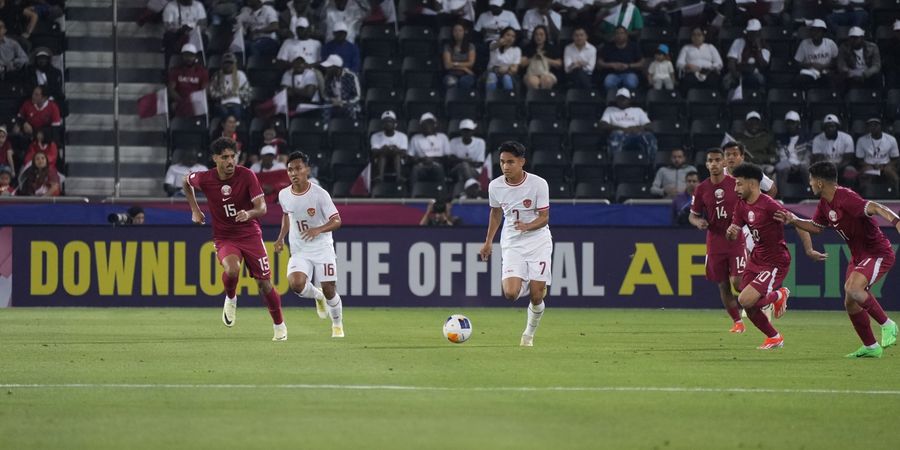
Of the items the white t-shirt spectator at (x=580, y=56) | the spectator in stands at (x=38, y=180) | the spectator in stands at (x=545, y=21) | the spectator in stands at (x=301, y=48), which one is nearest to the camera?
the spectator in stands at (x=38, y=180)

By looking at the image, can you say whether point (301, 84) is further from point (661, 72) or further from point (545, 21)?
point (661, 72)

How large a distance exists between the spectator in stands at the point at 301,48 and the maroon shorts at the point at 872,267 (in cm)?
1515

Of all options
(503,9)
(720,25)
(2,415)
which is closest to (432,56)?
(503,9)

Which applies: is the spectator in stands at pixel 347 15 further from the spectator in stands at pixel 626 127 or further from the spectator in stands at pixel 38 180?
the spectator in stands at pixel 38 180

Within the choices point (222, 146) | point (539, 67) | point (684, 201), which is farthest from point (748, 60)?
point (222, 146)

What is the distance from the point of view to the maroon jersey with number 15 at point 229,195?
15.9 meters

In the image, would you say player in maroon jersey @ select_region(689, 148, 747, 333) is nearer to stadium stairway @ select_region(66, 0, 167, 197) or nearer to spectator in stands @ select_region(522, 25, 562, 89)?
spectator in stands @ select_region(522, 25, 562, 89)

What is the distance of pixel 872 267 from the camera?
14.2 metres

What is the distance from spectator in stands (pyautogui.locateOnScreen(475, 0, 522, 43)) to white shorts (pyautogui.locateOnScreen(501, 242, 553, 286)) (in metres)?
13.9

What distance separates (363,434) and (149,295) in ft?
50.7

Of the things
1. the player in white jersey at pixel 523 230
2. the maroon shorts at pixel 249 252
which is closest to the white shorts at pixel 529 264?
the player in white jersey at pixel 523 230

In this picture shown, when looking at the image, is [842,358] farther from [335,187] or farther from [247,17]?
[247,17]

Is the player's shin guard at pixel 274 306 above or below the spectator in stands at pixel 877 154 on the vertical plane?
below

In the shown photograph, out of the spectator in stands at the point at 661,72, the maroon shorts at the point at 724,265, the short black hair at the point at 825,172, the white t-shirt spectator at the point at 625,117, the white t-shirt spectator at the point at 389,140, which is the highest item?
the spectator in stands at the point at 661,72
